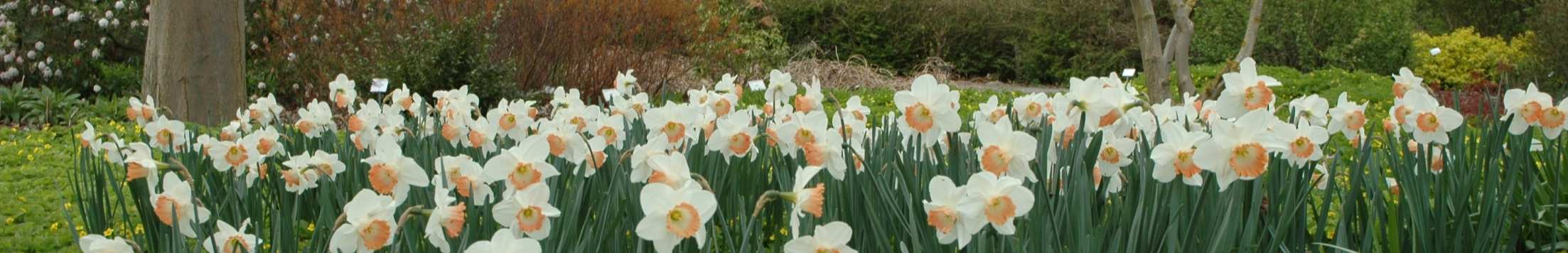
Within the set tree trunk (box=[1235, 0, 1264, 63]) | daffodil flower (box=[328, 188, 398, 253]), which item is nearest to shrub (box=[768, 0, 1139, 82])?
tree trunk (box=[1235, 0, 1264, 63])

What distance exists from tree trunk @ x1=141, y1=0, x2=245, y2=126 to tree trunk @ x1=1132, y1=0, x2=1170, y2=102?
4533 mm

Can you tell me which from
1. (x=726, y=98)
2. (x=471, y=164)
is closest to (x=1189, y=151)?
(x=471, y=164)

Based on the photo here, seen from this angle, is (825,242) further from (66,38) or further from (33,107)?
(66,38)

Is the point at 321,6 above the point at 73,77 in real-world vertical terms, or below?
above

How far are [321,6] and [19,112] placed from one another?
6.45 ft

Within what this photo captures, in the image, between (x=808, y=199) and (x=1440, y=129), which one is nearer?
(x=808, y=199)

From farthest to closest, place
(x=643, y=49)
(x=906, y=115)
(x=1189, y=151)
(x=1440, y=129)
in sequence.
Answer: (x=643, y=49), (x=1440, y=129), (x=906, y=115), (x=1189, y=151)

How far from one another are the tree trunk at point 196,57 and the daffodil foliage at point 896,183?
4.19 metres

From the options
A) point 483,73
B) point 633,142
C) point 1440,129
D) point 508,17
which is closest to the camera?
point 1440,129

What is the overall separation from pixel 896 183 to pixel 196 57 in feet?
18.3

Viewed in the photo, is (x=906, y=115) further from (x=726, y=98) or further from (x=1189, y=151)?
(x=726, y=98)

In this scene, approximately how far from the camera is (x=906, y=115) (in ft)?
6.49

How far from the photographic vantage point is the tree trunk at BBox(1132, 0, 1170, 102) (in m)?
4.88

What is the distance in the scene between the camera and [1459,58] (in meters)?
15.2
